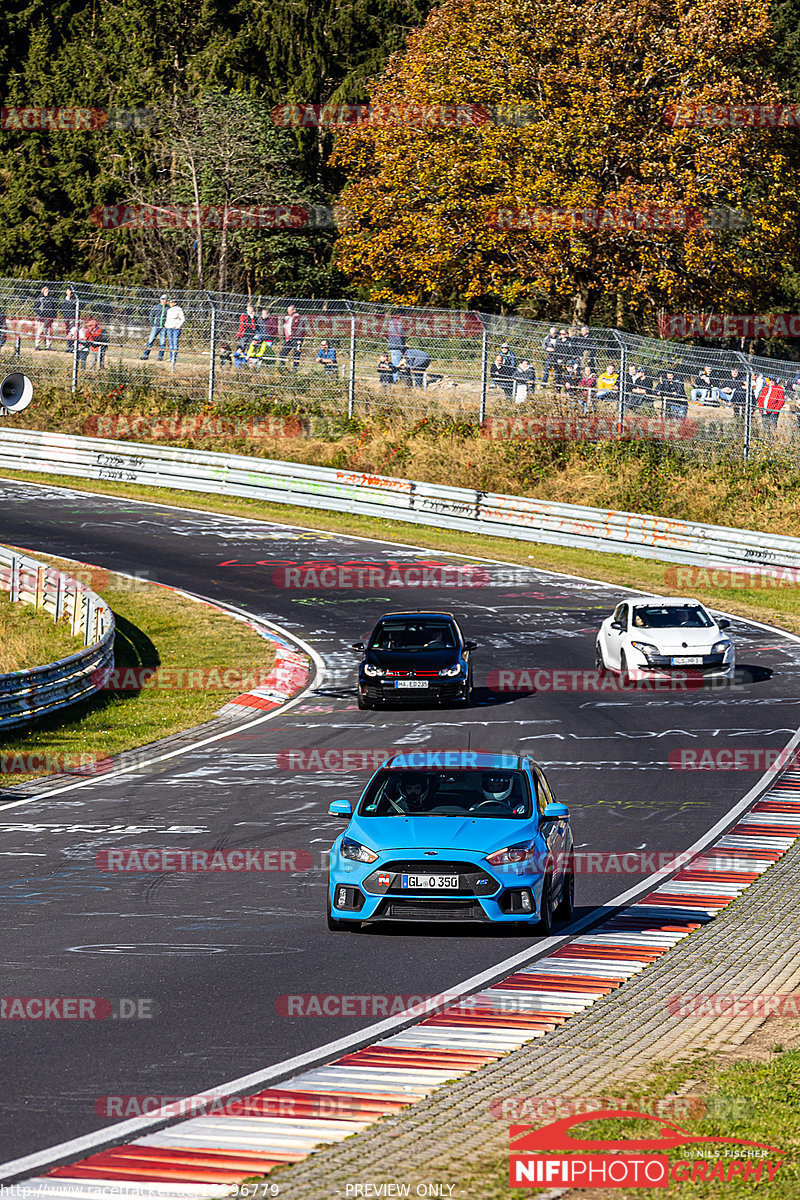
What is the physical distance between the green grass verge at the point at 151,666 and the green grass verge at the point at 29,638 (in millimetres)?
1017

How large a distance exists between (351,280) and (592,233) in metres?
15.5

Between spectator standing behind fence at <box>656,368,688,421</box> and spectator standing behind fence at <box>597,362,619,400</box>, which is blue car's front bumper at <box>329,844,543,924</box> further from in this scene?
spectator standing behind fence at <box>597,362,619,400</box>

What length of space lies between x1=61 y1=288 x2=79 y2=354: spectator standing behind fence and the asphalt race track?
13827 millimetres

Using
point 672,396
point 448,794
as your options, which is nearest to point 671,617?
point 448,794

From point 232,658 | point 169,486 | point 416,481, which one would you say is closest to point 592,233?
point 416,481

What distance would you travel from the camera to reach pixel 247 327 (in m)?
47.0

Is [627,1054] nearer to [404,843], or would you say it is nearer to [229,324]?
[404,843]

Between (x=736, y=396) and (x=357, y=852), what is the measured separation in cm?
3120

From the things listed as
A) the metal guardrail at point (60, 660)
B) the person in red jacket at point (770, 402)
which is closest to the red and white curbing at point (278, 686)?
the metal guardrail at point (60, 660)

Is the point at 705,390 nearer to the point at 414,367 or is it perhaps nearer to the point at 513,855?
the point at 414,367

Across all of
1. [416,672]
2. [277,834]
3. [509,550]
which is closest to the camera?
[277,834]

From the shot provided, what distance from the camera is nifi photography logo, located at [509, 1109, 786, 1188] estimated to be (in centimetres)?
720

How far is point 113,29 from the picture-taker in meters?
72.6

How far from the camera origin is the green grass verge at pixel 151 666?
23250 mm
